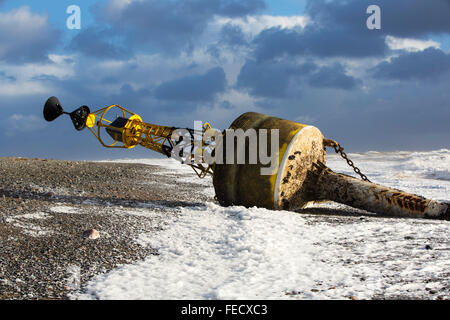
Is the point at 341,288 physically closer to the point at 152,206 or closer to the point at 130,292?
the point at 130,292

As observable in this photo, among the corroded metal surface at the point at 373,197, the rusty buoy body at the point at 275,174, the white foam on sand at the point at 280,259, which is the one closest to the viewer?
the white foam on sand at the point at 280,259

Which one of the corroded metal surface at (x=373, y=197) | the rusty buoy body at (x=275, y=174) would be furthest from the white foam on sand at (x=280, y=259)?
the corroded metal surface at (x=373, y=197)

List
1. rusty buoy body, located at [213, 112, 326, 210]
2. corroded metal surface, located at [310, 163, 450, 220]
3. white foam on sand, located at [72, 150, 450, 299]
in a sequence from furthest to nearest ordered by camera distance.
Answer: corroded metal surface, located at [310, 163, 450, 220] < rusty buoy body, located at [213, 112, 326, 210] < white foam on sand, located at [72, 150, 450, 299]

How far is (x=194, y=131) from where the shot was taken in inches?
334

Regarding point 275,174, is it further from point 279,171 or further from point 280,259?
point 280,259

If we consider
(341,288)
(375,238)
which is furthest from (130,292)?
(375,238)

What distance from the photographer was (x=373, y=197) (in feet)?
29.6

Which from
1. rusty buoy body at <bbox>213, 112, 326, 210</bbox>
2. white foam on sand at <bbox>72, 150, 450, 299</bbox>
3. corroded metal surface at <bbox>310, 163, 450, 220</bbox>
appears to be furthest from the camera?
corroded metal surface at <bbox>310, 163, 450, 220</bbox>

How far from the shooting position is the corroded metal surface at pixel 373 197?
29.1ft

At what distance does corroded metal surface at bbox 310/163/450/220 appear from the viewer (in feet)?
29.1

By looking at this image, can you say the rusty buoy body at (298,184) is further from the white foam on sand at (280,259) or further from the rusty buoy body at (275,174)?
the white foam on sand at (280,259)

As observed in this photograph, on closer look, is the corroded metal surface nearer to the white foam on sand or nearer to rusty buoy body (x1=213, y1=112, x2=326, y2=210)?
rusty buoy body (x1=213, y1=112, x2=326, y2=210)

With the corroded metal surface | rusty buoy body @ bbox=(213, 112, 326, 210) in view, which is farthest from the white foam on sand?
the corroded metal surface
